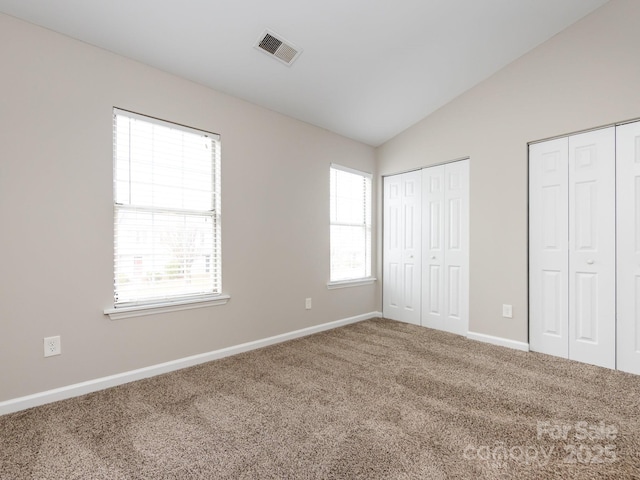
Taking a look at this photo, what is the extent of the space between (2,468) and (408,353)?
2877 millimetres

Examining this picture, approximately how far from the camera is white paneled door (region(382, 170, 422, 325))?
14.1 feet

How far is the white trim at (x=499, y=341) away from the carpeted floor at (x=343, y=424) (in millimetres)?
397

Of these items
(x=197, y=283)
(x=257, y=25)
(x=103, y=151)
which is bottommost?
(x=197, y=283)

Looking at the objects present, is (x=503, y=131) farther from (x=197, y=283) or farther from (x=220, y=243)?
(x=197, y=283)

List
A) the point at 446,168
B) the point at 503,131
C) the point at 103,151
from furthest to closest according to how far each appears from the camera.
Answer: the point at 446,168
the point at 503,131
the point at 103,151

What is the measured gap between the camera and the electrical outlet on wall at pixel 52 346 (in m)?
2.21

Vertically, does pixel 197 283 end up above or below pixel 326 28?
below

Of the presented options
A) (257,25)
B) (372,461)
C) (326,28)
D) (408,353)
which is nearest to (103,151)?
(257,25)

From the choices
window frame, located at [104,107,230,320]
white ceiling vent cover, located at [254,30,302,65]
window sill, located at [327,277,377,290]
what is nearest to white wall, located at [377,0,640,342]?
window sill, located at [327,277,377,290]

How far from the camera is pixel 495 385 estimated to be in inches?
97.9

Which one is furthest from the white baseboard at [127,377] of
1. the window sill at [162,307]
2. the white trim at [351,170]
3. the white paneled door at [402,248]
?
the white trim at [351,170]

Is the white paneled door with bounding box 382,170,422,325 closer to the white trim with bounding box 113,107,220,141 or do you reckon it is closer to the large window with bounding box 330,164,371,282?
the large window with bounding box 330,164,371,282

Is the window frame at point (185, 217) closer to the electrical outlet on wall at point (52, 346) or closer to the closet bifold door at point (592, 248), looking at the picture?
the electrical outlet on wall at point (52, 346)

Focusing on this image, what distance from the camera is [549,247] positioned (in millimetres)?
3145
